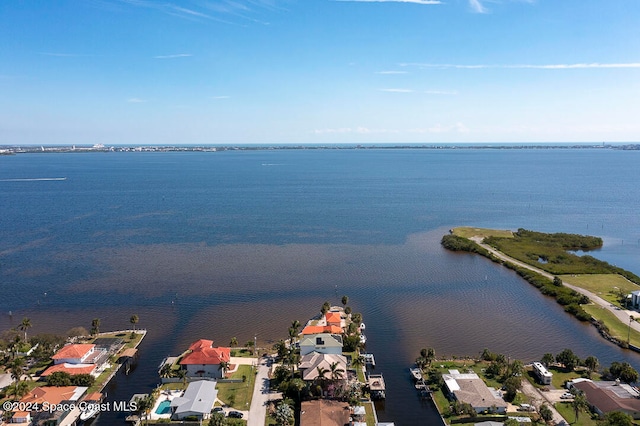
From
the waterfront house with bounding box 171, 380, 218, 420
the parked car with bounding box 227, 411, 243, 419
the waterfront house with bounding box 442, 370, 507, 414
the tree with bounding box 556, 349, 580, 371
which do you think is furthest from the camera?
the tree with bounding box 556, 349, 580, 371

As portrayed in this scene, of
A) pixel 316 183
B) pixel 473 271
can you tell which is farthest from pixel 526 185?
pixel 473 271

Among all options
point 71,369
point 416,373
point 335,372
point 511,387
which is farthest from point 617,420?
point 71,369

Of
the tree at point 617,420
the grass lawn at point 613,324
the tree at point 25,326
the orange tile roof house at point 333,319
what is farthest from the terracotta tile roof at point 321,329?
the grass lawn at point 613,324

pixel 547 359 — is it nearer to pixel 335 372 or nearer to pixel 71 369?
pixel 335 372

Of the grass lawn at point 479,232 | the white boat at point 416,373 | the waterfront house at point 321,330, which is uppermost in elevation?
the grass lawn at point 479,232

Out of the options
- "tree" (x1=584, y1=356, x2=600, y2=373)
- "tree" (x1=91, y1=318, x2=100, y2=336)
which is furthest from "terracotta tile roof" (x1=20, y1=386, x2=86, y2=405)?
"tree" (x1=584, y1=356, x2=600, y2=373)

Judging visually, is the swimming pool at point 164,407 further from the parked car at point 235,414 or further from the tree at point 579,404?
the tree at point 579,404

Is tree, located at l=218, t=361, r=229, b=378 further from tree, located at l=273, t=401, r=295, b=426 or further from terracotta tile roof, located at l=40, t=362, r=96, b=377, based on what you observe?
terracotta tile roof, located at l=40, t=362, r=96, b=377
